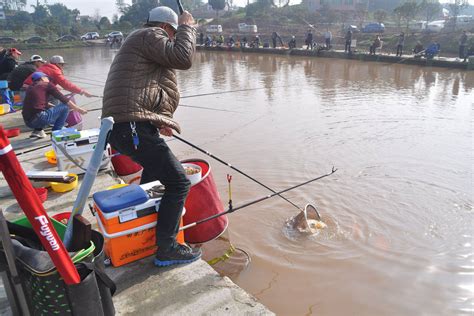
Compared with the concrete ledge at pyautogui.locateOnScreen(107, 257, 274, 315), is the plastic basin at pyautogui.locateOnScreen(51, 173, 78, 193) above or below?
above

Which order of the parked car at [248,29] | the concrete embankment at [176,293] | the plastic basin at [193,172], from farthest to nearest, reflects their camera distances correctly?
the parked car at [248,29], the plastic basin at [193,172], the concrete embankment at [176,293]

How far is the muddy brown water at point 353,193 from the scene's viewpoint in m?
3.34

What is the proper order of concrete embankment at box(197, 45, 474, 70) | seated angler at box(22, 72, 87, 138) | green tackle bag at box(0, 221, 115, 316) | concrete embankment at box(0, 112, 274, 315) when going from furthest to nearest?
concrete embankment at box(197, 45, 474, 70)
seated angler at box(22, 72, 87, 138)
concrete embankment at box(0, 112, 274, 315)
green tackle bag at box(0, 221, 115, 316)

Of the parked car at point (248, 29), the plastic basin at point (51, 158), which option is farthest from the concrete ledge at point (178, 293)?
the parked car at point (248, 29)

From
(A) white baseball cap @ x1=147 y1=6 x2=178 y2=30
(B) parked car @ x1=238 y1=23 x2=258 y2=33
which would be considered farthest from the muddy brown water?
(B) parked car @ x1=238 y1=23 x2=258 y2=33

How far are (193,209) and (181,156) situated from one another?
12.0 feet

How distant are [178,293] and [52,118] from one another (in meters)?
4.88

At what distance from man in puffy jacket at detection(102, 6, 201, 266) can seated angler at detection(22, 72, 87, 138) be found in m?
3.99

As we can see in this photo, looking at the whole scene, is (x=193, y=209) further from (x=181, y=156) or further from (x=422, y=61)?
(x=422, y=61)

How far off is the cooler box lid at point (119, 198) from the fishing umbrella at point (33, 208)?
2.95 feet

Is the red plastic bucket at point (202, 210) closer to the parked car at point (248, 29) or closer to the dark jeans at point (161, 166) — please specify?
the dark jeans at point (161, 166)

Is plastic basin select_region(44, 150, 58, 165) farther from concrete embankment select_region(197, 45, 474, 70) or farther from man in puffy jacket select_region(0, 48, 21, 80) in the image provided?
concrete embankment select_region(197, 45, 474, 70)

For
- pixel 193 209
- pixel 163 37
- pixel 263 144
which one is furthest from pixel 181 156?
pixel 163 37

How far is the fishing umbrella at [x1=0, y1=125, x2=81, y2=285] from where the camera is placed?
1.51 m
